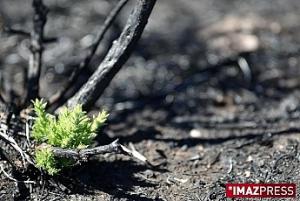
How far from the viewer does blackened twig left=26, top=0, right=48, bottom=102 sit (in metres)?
3.26

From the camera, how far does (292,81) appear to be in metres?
4.20

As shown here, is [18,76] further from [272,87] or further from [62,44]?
[272,87]

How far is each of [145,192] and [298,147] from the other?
3.06ft

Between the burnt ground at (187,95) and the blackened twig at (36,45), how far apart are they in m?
0.24

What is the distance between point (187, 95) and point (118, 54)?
127 centimetres

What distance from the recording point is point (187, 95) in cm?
410

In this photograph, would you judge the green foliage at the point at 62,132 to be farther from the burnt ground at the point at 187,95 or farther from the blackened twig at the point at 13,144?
the burnt ground at the point at 187,95

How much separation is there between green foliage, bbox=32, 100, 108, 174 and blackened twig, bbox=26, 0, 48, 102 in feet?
1.87

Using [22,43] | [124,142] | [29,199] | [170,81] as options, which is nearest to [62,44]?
[22,43]

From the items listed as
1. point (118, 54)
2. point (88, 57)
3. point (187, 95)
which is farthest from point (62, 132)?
point (187, 95)

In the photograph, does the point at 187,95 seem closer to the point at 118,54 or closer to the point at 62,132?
the point at 118,54

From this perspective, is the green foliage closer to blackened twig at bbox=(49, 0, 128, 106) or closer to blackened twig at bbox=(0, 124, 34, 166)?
blackened twig at bbox=(0, 124, 34, 166)

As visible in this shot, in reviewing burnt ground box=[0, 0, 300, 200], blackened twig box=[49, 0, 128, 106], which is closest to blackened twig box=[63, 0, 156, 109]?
blackened twig box=[49, 0, 128, 106]

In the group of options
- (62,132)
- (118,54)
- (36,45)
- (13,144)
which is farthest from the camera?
(36,45)
